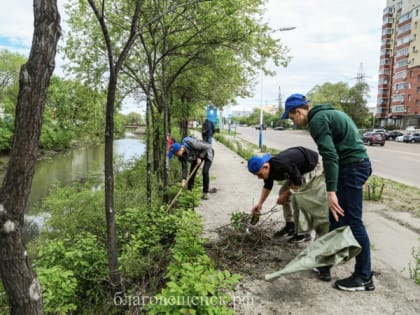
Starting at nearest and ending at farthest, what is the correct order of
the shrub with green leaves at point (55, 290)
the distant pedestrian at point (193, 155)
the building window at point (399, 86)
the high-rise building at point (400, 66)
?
the shrub with green leaves at point (55, 290)
the distant pedestrian at point (193, 155)
the high-rise building at point (400, 66)
the building window at point (399, 86)

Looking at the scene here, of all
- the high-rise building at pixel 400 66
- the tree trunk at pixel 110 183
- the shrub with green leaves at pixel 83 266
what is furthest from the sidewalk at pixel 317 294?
the high-rise building at pixel 400 66

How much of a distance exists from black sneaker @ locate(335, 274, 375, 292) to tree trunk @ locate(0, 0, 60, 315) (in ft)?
8.75

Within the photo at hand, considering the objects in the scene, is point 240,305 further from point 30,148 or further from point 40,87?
point 40,87

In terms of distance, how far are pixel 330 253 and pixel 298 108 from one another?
4.41ft

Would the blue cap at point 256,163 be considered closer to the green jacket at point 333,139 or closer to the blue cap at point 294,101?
the blue cap at point 294,101

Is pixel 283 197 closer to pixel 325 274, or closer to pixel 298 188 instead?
pixel 298 188

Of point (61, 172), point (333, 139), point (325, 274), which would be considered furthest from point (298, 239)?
point (61, 172)

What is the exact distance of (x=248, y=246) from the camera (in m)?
3.96

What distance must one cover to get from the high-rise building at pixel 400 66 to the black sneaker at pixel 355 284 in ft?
209

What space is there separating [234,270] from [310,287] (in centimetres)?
80

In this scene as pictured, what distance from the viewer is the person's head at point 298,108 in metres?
2.98

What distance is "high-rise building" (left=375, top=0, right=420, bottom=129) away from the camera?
2231 inches

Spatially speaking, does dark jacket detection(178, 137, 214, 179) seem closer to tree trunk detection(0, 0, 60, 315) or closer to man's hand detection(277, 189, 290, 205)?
man's hand detection(277, 189, 290, 205)

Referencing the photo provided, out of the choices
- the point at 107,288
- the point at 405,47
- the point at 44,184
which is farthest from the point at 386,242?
the point at 405,47
